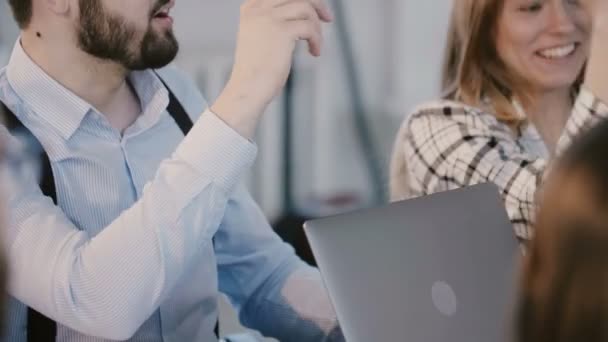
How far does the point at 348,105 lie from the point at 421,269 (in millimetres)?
2274

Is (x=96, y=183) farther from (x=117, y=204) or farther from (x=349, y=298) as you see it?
(x=349, y=298)

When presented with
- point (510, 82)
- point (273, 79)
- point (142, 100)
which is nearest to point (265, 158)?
point (510, 82)

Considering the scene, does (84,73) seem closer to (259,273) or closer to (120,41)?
(120,41)

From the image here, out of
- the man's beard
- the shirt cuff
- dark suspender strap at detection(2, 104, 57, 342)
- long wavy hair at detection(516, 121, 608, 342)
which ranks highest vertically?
long wavy hair at detection(516, 121, 608, 342)

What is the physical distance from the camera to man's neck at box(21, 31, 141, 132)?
1214mm

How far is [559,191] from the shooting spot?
Result: 0.57 meters

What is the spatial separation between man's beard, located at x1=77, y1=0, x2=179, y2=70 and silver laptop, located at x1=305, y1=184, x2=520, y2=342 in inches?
16.2

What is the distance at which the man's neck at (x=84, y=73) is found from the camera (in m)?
1.21

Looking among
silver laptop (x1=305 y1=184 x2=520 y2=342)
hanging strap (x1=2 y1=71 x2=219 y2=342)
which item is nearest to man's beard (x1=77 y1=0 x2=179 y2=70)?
hanging strap (x1=2 y1=71 x2=219 y2=342)

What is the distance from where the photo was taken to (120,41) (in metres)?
1.24

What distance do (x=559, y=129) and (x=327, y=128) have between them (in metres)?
1.65

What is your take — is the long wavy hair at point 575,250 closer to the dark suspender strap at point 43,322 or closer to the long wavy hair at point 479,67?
the dark suspender strap at point 43,322

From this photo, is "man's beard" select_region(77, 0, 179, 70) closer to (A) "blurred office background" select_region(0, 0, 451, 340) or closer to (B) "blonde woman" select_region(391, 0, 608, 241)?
(B) "blonde woman" select_region(391, 0, 608, 241)

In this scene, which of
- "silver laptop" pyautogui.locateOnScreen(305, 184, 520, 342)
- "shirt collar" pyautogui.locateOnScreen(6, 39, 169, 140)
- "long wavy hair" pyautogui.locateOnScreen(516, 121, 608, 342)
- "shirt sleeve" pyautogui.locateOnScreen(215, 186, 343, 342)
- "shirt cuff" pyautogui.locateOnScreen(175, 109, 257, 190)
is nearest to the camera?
"long wavy hair" pyautogui.locateOnScreen(516, 121, 608, 342)
